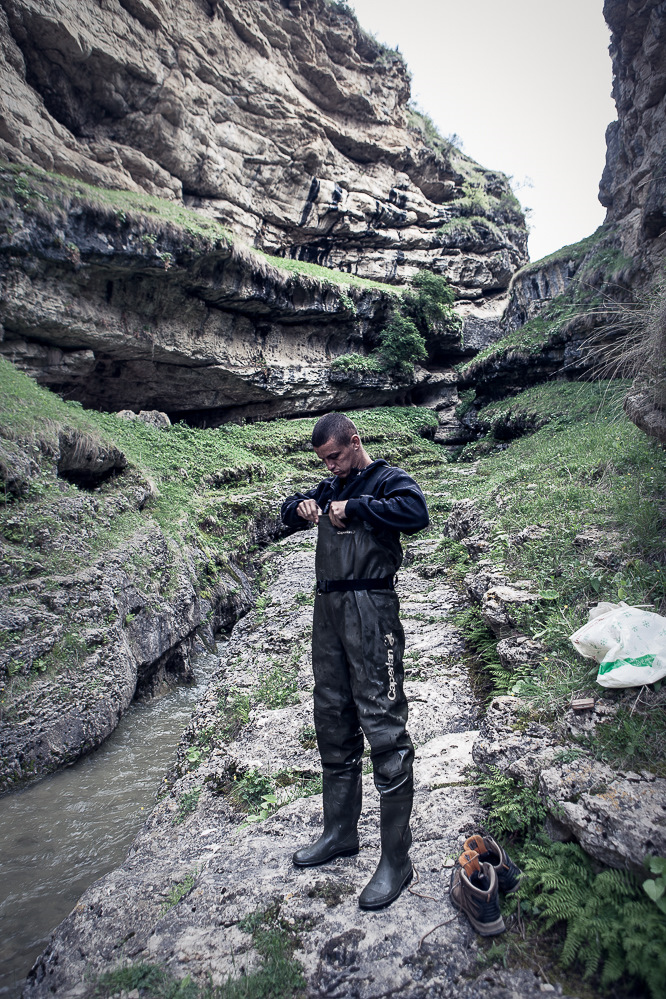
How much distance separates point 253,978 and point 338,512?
6.42 ft

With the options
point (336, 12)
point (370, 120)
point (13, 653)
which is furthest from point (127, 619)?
point (336, 12)

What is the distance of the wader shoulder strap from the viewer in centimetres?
243

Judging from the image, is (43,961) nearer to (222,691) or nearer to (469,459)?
(222,691)

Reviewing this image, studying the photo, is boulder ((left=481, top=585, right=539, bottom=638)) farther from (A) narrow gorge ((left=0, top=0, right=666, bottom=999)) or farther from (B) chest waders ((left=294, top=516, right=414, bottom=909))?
(B) chest waders ((left=294, top=516, right=414, bottom=909))

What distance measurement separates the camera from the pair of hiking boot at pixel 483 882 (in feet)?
6.26

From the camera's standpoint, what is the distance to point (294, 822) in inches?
121

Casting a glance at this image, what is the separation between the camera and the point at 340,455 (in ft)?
8.82

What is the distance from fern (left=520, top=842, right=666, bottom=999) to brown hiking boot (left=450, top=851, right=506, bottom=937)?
0.17m

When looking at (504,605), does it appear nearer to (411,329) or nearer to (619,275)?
(619,275)

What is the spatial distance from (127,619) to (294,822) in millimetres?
4343

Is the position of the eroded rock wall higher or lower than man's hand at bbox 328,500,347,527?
higher

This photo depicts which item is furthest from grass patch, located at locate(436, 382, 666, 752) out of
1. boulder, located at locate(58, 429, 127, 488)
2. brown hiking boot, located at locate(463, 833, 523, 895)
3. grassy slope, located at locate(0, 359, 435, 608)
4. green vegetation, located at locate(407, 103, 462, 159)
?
green vegetation, located at locate(407, 103, 462, 159)

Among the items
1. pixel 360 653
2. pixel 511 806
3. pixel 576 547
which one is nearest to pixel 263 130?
pixel 576 547

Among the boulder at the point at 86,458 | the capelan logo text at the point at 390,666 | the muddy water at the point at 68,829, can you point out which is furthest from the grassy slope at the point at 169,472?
the capelan logo text at the point at 390,666
